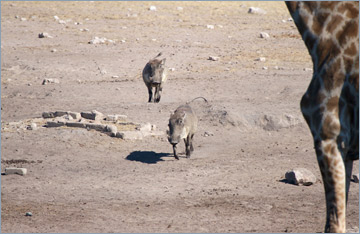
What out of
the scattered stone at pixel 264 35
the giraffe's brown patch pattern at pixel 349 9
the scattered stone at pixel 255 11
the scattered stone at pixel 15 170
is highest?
the giraffe's brown patch pattern at pixel 349 9

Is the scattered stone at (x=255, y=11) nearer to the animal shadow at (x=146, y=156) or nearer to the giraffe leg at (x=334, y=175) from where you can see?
the animal shadow at (x=146, y=156)

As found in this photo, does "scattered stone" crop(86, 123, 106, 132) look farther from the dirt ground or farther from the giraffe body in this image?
the giraffe body

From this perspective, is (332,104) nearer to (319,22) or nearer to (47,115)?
(319,22)

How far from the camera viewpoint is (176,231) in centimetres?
733

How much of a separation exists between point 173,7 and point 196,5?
1.26 meters

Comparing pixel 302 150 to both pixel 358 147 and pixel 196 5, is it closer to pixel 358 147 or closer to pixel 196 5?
pixel 358 147

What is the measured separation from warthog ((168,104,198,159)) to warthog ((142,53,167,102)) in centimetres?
355

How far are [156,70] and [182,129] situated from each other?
434 centimetres

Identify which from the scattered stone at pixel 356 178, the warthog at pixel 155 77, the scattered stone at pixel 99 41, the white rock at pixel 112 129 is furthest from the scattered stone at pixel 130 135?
the scattered stone at pixel 99 41

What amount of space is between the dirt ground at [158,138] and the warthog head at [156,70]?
0.60 meters

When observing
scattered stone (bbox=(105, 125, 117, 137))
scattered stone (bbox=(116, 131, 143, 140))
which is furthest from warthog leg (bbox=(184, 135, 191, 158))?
scattered stone (bbox=(105, 125, 117, 137))

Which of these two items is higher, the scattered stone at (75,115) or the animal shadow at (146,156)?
the animal shadow at (146,156)

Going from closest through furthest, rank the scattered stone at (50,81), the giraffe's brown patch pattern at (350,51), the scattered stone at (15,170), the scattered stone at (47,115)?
the giraffe's brown patch pattern at (350,51)
the scattered stone at (15,170)
the scattered stone at (47,115)
the scattered stone at (50,81)

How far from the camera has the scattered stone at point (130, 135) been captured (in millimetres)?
11667
